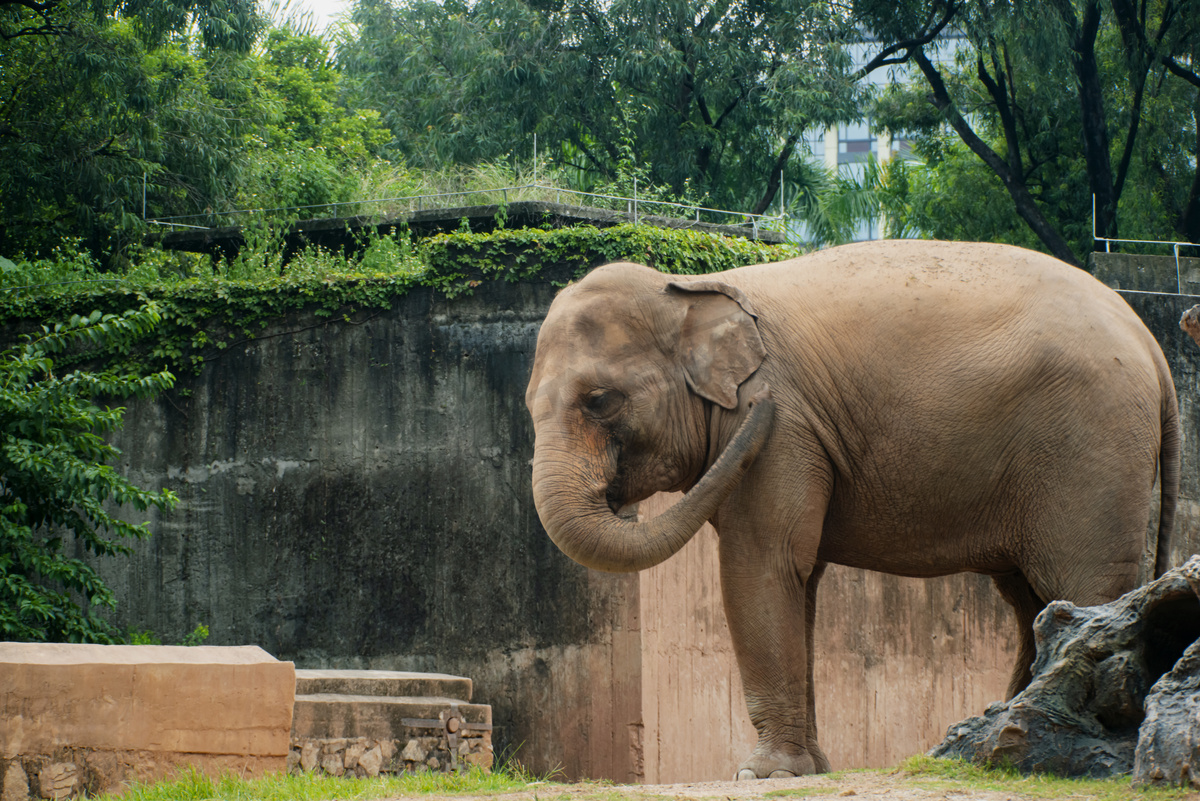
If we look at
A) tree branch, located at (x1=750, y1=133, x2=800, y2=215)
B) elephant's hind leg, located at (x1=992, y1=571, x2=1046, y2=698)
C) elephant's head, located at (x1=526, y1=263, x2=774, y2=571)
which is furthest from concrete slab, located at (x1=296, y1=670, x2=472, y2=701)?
tree branch, located at (x1=750, y1=133, x2=800, y2=215)

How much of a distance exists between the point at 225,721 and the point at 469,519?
16.5 ft

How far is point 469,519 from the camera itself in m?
10.7

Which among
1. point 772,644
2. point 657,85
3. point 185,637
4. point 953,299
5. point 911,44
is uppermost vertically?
point 911,44

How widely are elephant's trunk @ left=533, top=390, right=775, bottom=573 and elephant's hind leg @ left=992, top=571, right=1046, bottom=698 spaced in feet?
5.80

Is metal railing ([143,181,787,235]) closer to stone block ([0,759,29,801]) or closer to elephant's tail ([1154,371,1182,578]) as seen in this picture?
elephant's tail ([1154,371,1182,578])

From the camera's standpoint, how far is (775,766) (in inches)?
236

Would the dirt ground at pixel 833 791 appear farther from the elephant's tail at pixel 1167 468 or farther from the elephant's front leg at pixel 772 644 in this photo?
the elephant's tail at pixel 1167 468

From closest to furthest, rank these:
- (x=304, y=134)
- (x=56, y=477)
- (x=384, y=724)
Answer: (x=384, y=724) → (x=56, y=477) → (x=304, y=134)

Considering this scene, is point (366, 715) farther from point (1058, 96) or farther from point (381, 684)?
point (1058, 96)

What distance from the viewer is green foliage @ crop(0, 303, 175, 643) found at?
31.6 ft

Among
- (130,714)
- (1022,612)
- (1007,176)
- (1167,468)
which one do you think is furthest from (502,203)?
(1007,176)

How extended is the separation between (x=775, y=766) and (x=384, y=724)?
10.8ft

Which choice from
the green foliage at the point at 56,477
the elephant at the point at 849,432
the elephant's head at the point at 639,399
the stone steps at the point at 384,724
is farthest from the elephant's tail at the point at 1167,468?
the green foliage at the point at 56,477

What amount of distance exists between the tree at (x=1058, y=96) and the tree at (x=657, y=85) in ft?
5.97
